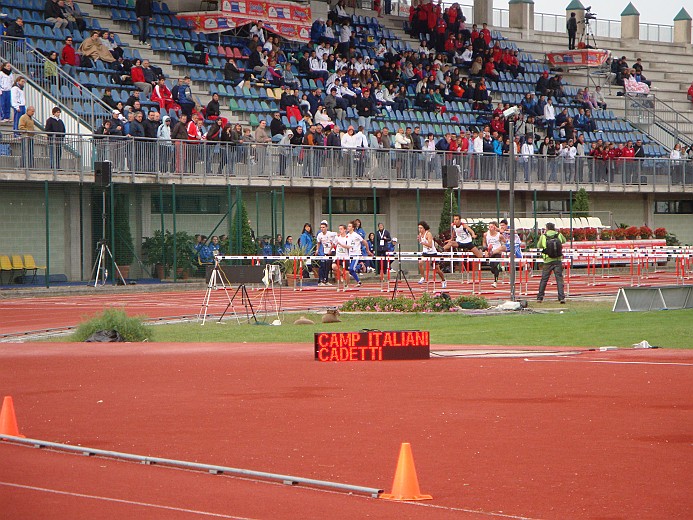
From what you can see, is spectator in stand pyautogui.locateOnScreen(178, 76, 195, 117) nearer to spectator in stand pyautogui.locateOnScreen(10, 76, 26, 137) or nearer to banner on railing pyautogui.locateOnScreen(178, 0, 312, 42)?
banner on railing pyautogui.locateOnScreen(178, 0, 312, 42)

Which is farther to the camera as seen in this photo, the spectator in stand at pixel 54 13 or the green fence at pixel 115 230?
the spectator in stand at pixel 54 13

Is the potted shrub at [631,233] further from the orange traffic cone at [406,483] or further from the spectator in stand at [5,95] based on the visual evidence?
the orange traffic cone at [406,483]

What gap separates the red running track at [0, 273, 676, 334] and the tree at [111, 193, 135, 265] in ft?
6.62

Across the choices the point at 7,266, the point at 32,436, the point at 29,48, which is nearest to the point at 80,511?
the point at 32,436

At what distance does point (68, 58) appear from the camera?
125ft

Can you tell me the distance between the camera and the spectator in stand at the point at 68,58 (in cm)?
3812

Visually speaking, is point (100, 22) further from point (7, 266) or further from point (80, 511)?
point (80, 511)

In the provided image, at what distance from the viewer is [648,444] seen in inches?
417

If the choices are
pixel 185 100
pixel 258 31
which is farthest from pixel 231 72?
pixel 185 100

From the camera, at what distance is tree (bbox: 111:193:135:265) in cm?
3666

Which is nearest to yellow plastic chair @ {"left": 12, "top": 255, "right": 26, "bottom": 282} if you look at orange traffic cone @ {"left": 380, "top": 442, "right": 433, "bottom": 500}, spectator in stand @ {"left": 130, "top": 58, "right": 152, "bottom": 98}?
spectator in stand @ {"left": 130, "top": 58, "right": 152, "bottom": 98}

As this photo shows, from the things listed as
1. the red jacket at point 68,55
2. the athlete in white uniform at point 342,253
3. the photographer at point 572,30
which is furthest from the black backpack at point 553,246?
the photographer at point 572,30

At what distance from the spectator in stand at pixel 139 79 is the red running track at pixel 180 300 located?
7.11 metres

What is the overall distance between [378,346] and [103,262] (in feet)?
63.8
